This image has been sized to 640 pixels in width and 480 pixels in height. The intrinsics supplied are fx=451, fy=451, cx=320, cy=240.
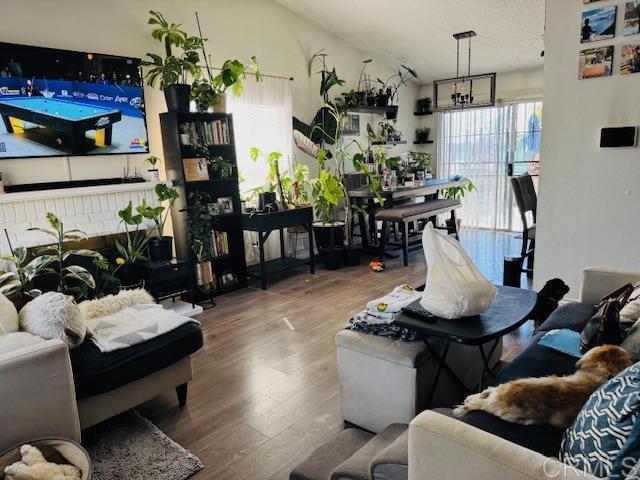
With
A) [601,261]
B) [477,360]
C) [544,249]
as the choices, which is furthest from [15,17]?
[601,261]

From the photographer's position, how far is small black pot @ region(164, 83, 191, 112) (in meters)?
3.71

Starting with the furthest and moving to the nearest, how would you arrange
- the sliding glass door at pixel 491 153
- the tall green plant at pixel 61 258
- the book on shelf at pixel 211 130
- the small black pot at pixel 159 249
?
the sliding glass door at pixel 491 153 < the book on shelf at pixel 211 130 < the small black pot at pixel 159 249 < the tall green plant at pixel 61 258

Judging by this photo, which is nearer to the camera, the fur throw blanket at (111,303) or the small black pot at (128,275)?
the fur throw blanket at (111,303)

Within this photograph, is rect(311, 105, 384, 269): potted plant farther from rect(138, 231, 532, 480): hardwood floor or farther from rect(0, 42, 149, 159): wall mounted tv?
rect(0, 42, 149, 159): wall mounted tv

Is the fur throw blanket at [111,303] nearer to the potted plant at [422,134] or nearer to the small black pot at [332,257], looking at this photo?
the small black pot at [332,257]

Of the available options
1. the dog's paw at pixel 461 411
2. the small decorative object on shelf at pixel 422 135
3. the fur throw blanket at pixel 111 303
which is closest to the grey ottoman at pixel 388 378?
the dog's paw at pixel 461 411

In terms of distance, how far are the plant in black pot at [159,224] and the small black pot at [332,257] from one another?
71.2 inches

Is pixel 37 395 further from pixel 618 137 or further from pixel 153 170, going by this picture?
pixel 618 137

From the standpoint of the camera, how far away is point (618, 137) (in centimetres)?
295

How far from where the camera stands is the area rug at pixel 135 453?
188cm

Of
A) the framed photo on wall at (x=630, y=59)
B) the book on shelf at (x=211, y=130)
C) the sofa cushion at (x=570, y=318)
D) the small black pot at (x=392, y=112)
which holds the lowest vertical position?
the sofa cushion at (x=570, y=318)

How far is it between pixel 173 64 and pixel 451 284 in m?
2.88

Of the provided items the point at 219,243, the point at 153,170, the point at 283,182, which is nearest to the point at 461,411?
the point at 219,243

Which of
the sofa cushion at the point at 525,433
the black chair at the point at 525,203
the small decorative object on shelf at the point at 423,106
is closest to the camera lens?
the sofa cushion at the point at 525,433
